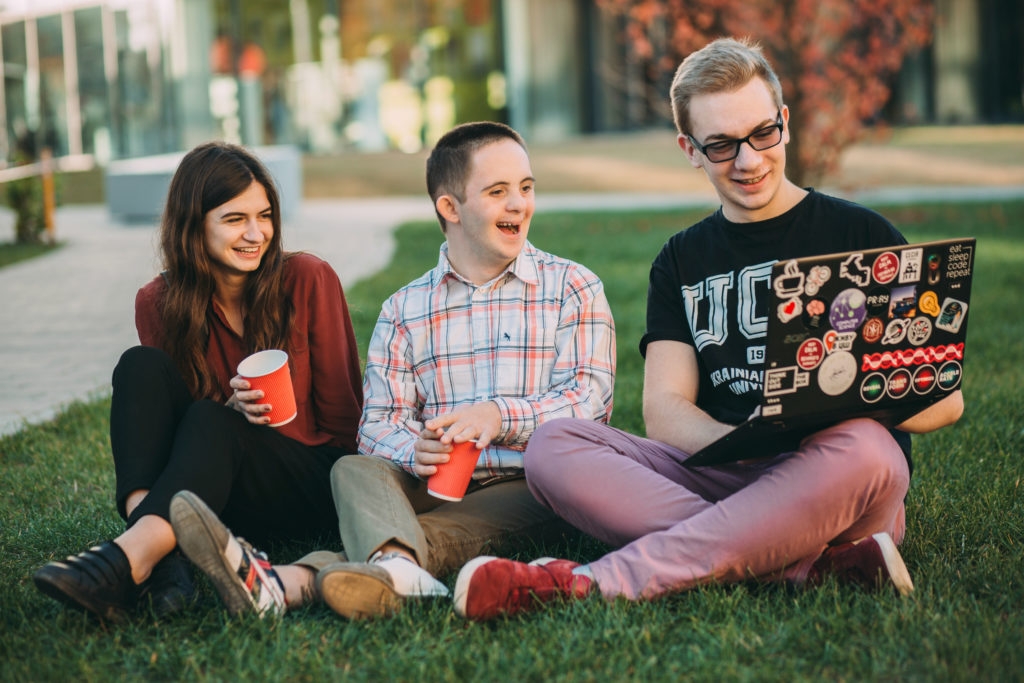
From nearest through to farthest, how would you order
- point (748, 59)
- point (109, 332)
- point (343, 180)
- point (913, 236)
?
point (748, 59), point (109, 332), point (913, 236), point (343, 180)

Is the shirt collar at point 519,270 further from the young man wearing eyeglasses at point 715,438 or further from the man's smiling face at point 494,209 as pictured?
the young man wearing eyeglasses at point 715,438

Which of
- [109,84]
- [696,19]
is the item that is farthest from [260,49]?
[696,19]

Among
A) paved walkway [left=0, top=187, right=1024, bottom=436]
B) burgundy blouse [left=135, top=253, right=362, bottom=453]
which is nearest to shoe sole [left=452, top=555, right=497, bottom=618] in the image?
burgundy blouse [left=135, top=253, right=362, bottom=453]

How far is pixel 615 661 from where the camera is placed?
241 cm

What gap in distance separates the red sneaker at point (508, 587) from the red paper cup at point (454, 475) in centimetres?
26

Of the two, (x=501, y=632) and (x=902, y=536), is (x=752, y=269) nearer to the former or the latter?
(x=902, y=536)

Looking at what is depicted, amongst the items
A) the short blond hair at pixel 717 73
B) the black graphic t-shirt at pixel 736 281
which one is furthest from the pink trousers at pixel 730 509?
the short blond hair at pixel 717 73

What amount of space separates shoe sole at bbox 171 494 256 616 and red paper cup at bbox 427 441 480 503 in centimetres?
53

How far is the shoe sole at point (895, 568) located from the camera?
8.71ft

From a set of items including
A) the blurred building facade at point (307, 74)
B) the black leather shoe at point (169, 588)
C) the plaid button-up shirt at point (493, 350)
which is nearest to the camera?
the black leather shoe at point (169, 588)

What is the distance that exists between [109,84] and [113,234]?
10.4 m

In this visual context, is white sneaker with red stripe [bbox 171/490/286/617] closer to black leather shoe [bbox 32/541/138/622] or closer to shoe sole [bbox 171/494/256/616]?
shoe sole [bbox 171/494/256/616]

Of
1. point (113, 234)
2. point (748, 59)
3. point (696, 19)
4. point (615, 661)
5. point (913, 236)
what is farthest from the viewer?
point (113, 234)

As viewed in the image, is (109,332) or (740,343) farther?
(109,332)
